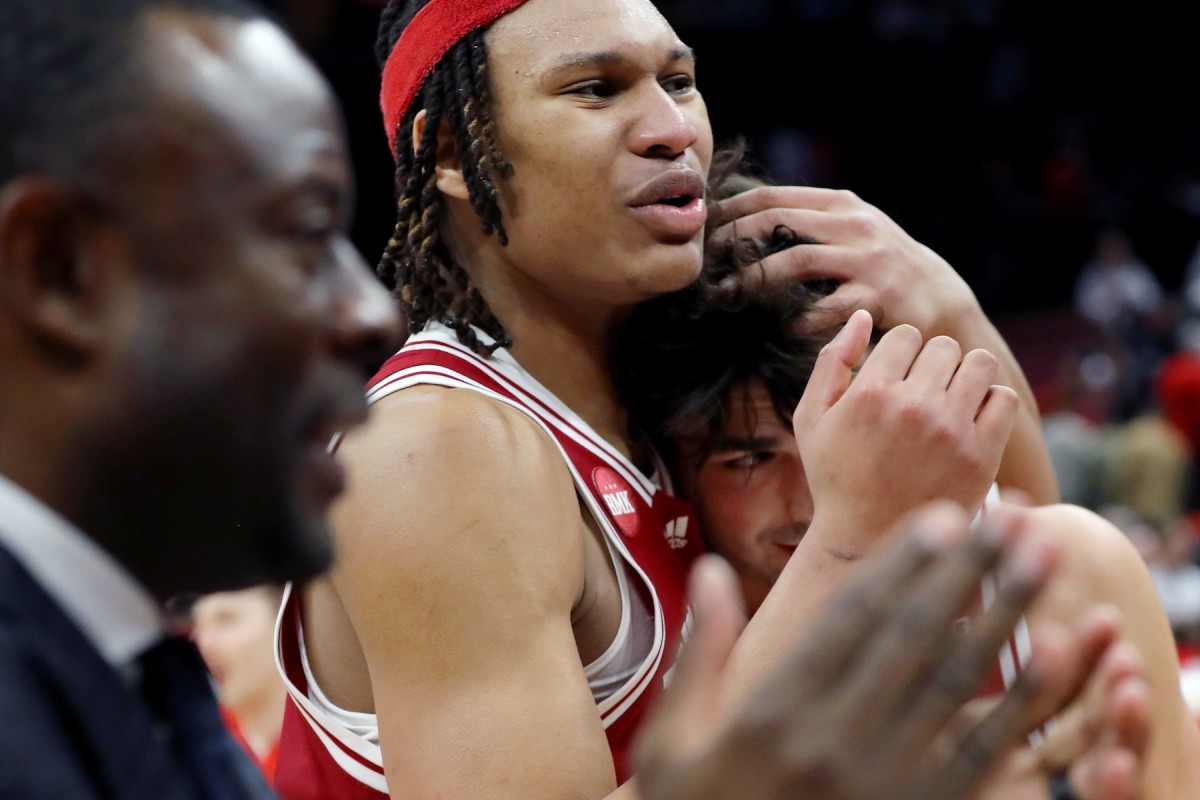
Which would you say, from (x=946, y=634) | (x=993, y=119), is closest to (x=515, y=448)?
(x=946, y=634)

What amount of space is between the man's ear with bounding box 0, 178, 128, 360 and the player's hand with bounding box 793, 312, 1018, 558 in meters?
0.94

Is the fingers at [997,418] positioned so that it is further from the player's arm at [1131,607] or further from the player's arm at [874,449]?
the player's arm at [1131,607]

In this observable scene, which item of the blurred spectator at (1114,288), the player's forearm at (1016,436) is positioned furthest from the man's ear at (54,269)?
the blurred spectator at (1114,288)

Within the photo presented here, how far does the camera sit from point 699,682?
38.1 inches

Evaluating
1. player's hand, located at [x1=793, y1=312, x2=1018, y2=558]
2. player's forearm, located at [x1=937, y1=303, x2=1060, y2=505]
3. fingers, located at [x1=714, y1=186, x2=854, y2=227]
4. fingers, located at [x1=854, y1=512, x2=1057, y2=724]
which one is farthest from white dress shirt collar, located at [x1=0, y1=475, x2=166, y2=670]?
player's forearm, located at [x1=937, y1=303, x2=1060, y2=505]

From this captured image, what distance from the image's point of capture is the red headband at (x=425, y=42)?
2150mm

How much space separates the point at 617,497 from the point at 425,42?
2.43ft

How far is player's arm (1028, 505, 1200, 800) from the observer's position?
2.04 metres

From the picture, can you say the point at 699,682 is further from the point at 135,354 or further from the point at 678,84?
the point at 678,84

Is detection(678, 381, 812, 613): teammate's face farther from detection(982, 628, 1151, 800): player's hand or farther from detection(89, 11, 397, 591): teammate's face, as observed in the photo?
detection(89, 11, 397, 591): teammate's face

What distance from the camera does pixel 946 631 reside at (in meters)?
0.96

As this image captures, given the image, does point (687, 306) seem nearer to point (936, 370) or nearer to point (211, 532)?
point (936, 370)

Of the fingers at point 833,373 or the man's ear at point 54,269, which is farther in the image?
the fingers at point 833,373

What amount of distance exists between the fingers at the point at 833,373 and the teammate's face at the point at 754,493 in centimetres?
46
